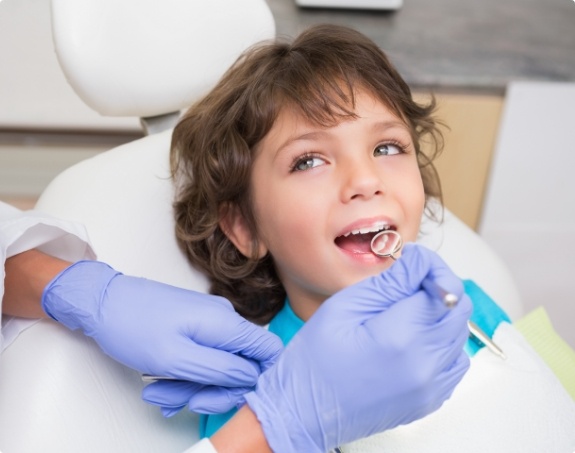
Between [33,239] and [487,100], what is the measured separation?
1.21 meters

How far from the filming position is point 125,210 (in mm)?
1153

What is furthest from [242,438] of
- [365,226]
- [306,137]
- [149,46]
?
[149,46]

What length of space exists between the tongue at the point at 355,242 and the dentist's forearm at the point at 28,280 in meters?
0.44

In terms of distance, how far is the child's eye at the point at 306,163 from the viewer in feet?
3.35

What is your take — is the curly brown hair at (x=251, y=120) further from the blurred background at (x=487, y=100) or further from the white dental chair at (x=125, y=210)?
the blurred background at (x=487, y=100)

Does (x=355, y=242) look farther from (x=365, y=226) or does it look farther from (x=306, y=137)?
(x=306, y=137)

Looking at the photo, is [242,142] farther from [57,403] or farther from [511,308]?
[511,308]

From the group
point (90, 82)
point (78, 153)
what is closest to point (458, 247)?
point (90, 82)

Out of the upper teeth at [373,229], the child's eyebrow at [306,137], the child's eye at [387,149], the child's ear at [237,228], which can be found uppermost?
the child's eyebrow at [306,137]

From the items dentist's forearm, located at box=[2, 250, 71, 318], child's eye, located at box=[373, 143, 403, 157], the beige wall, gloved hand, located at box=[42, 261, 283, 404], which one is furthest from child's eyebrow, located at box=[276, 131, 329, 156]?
the beige wall

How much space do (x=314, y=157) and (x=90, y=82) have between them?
456mm

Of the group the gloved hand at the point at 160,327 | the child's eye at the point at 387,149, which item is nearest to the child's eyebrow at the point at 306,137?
the child's eye at the point at 387,149

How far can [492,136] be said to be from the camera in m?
1.78

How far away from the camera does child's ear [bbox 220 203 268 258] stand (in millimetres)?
1176
